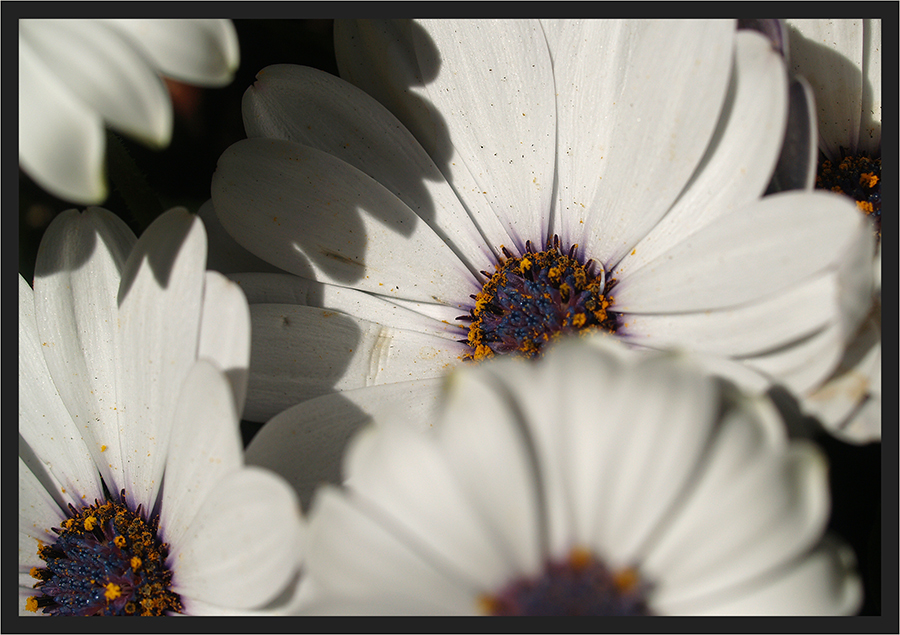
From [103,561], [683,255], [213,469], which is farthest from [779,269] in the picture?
[103,561]

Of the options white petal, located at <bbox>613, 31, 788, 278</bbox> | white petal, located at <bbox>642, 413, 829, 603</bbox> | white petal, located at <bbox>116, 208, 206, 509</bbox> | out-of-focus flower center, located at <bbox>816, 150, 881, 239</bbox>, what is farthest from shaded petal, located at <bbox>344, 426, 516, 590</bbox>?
out-of-focus flower center, located at <bbox>816, 150, 881, 239</bbox>

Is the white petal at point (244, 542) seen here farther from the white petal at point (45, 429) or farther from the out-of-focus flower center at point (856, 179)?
the out-of-focus flower center at point (856, 179)

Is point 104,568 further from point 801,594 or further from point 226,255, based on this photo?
point 801,594

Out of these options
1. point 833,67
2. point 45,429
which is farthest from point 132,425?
point 833,67


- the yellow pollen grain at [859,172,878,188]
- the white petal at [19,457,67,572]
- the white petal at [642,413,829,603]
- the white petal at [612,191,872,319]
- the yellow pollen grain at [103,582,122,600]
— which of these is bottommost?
the yellow pollen grain at [103,582,122,600]

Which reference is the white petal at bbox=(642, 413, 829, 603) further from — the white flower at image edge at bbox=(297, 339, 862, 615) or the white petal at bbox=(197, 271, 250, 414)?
the white petal at bbox=(197, 271, 250, 414)

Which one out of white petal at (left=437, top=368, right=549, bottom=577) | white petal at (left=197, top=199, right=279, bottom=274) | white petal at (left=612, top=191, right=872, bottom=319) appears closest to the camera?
white petal at (left=437, top=368, right=549, bottom=577)

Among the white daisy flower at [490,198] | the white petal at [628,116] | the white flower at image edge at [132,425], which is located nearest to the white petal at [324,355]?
the white daisy flower at [490,198]
